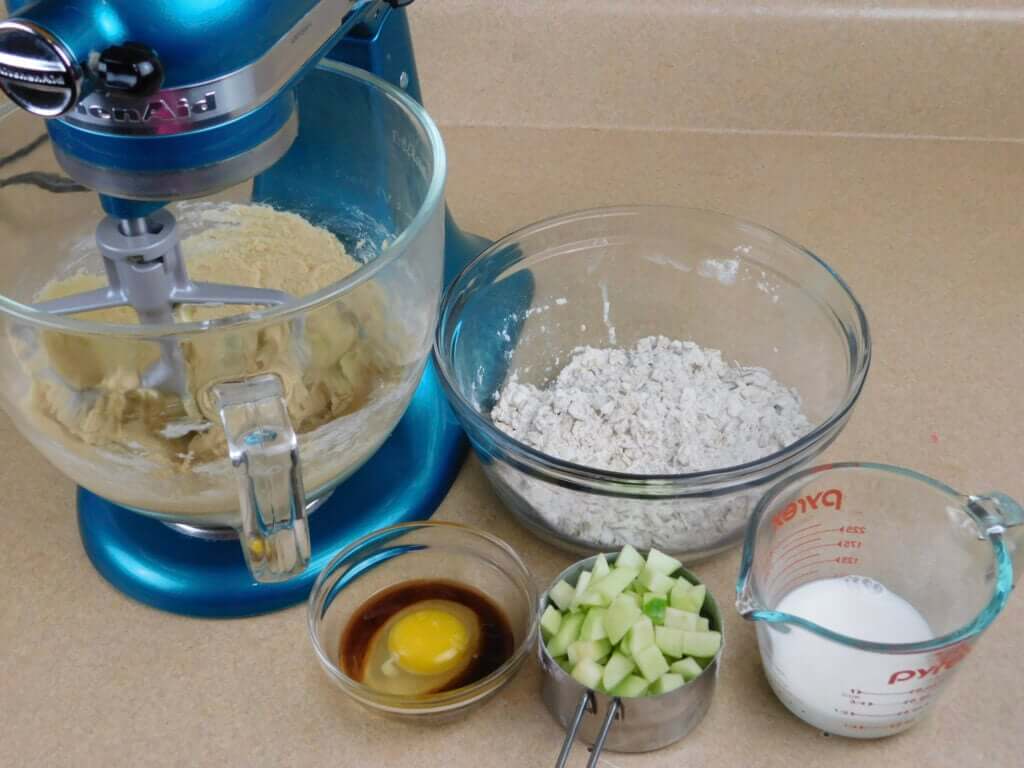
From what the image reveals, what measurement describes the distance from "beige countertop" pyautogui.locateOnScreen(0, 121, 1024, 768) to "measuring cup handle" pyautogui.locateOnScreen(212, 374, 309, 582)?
5.7 inches

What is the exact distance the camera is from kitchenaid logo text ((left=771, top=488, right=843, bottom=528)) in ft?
2.41

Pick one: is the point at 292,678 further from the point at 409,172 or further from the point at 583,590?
the point at 409,172

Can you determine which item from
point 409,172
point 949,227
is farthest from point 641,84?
point 409,172

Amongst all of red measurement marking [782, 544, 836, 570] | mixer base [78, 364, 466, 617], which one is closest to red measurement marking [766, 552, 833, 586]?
red measurement marking [782, 544, 836, 570]

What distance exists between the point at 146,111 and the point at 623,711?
405mm

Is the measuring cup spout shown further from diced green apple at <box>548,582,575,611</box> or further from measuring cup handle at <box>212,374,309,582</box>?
measuring cup handle at <box>212,374,309,582</box>

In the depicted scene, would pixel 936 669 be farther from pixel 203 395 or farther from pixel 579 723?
pixel 203 395

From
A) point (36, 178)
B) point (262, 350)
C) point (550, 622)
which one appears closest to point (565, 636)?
point (550, 622)

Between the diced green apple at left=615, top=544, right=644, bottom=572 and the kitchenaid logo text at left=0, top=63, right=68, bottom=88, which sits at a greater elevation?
the kitchenaid logo text at left=0, top=63, right=68, bottom=88

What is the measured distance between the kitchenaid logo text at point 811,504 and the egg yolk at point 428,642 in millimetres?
209

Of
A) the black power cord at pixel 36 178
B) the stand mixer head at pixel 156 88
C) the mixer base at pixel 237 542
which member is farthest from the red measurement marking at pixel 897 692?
the black power cord at pixel 36 178

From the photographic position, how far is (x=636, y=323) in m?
0.97

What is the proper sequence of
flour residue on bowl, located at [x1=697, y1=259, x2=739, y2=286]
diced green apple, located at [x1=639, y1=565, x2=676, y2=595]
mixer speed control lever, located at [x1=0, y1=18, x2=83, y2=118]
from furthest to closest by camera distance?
flour residue on bowl, located at [x1=697, y1=259, x2=739, y2=286], diced green apple, located at [x1=639, y1=565, x2=676, y2=595], mixer speed control lever, located at [x1=0, y1=18, x2=83, y2=118]

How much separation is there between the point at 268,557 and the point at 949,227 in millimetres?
731
